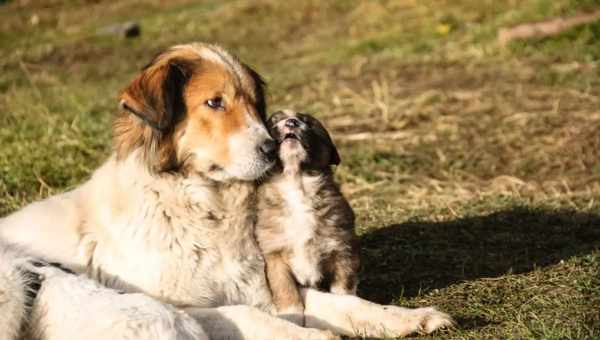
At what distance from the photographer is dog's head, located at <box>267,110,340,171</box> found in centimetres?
527

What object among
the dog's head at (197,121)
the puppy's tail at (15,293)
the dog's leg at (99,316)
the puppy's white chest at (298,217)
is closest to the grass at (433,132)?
the puppy's white chest at (298,217)

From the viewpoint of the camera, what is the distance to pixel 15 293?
418cm

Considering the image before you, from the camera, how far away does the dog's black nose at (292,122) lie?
5354 mm

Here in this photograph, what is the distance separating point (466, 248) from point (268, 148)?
Answer: 2.17 meters

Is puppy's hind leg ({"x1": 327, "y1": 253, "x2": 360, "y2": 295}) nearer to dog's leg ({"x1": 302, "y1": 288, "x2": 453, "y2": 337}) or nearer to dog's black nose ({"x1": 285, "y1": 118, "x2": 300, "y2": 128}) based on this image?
dog's leg ({"x1": 302, "y1": 288, "x2": 453, "y2": 337})

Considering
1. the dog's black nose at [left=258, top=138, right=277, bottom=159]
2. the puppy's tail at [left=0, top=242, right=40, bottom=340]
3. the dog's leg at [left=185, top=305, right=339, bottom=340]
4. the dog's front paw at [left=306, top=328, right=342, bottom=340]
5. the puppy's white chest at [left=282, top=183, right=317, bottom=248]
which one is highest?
the dog's black nose at [left=258, top=138, right=277, bottom=159]

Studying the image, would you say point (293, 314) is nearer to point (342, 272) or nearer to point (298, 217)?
point (342, 272)

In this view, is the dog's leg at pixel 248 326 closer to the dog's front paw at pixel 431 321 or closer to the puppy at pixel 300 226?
the puppy at pixel 300 226

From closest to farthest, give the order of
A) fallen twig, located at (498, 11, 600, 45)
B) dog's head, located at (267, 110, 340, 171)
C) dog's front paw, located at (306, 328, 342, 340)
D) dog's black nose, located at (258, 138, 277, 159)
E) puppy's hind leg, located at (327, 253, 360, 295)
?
dog's front paw, located at (306, 328, 342, 340) < dog's black nose, located at (258, 138, 277, 159) < puppy's hind leg, located at (327, 253, 360, 295) < dog's head, located at (267, 110, 340, 171) < fallen twig, located at (498, 11, 600, 45)

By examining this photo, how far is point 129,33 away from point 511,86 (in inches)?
385

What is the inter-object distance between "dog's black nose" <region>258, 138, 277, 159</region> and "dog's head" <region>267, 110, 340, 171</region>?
329 mm

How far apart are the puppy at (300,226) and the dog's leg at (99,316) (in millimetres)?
877

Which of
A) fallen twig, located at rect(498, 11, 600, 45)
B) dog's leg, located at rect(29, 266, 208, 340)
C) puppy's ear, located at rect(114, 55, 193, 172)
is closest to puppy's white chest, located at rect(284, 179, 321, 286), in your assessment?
puppy's ear, located at rect(114, 55, 193, 172)

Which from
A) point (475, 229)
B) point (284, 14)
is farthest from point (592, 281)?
point (284, 14)
